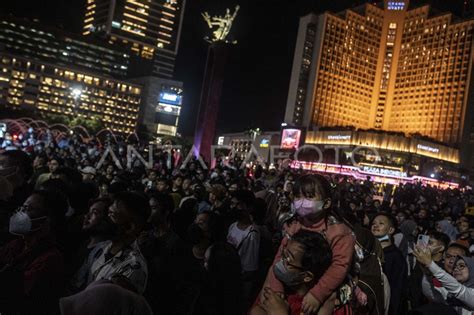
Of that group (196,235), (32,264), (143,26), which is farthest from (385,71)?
(143,26)

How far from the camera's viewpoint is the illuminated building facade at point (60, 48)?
434ft

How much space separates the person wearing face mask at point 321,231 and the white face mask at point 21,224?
5.57 ft

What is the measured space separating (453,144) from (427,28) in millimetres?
27866

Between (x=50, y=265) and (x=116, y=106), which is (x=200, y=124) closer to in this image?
(x=50, y=265)

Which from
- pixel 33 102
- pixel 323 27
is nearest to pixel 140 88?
pixel 33 102

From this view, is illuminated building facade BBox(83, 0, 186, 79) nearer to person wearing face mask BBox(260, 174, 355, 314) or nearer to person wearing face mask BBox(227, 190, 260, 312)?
person wearing face mask BBox(227, 190, 260, 312)

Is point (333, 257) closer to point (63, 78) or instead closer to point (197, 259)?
point (197, 259)

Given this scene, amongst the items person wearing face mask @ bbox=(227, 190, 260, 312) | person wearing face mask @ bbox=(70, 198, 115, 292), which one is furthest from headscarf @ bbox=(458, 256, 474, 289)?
person wearing face mask @ bbox=(70, 198, 115, 292)

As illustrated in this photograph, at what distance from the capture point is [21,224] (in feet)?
10.2

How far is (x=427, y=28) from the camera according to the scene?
303 ft

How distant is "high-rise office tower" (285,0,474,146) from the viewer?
279 feet

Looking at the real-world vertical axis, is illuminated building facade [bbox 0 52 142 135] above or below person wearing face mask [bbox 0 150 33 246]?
above

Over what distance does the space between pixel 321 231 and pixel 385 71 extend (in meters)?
100

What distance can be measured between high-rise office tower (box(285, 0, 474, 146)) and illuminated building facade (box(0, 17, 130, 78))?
2787 inches
